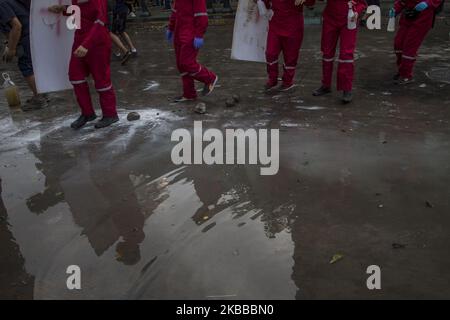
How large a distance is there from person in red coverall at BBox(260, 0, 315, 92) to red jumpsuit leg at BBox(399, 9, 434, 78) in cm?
148

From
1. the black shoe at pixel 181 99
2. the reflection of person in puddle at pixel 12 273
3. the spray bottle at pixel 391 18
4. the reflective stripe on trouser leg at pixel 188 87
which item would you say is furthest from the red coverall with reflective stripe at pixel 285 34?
the reflection of person in puddle at pixel 12 273

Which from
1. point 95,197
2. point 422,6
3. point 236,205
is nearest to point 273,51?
point 422,6

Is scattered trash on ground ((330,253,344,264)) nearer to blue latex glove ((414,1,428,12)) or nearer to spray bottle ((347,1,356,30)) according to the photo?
spray bottle ((347,1,356,30))

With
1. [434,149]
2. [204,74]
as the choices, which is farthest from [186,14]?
[434,149]

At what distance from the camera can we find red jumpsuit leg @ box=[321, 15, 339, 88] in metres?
5.70

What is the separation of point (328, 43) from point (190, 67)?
1.78 metres

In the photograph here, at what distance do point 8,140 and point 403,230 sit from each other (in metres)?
4.14

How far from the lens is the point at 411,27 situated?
612 centimetres

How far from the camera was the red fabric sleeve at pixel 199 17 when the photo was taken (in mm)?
5477

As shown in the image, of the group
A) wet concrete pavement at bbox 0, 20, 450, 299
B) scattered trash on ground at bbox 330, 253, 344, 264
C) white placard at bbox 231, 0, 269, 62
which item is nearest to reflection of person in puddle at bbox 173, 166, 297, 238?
wet concrete pavement at bbox 0, 20, 450, 299

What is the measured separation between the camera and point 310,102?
19.0 ft

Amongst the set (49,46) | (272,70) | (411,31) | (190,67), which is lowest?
(272,70)

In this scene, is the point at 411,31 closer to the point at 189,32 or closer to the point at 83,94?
the point at 189,32

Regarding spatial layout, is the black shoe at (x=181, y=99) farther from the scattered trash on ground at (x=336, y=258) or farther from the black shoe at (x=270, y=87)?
the scattered trash on ground at (x=336, y=258)
